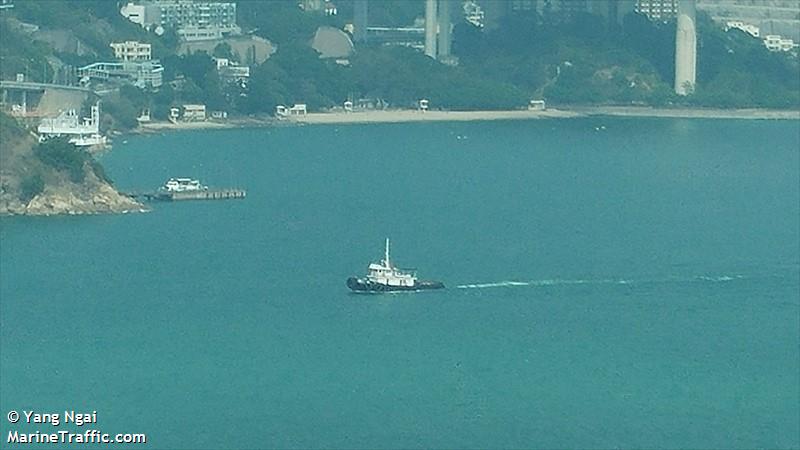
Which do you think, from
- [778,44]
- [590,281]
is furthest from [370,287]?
[778,44]

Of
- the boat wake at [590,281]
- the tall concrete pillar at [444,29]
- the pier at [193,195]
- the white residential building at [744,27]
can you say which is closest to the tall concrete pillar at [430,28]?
the tall concrete pillar at [444,29]

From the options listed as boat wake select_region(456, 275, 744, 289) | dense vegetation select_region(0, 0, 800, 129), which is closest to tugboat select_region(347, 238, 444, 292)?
boat wake select_region(456, 275, 744, 289)

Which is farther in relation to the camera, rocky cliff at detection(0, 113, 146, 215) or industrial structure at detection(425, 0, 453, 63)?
industrial structure at detection(425, 0, 453, 63)

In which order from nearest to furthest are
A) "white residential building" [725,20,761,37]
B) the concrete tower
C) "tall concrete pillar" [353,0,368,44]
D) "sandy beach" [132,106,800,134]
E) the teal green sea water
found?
the teal green sea water
"sandy beach" [132,106,800,134]
the concrete tower
"tall concrete pillar" [353,0,368,44]
"white residential building" [725,20,761,37]

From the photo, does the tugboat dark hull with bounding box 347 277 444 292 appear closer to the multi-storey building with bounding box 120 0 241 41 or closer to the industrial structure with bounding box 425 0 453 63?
the multi-storey building with bounding box 120 0 241 41

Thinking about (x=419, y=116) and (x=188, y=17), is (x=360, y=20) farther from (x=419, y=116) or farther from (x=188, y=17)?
(x=419, y=116)

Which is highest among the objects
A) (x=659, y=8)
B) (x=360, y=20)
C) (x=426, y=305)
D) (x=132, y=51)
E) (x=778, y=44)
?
(x=659, y=8)

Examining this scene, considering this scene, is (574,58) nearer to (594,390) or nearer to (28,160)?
(28,160)
